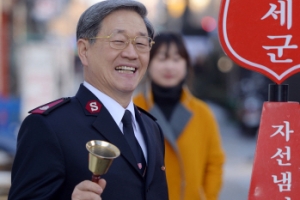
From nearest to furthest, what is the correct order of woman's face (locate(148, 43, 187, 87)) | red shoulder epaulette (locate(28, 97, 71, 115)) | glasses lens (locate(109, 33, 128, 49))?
red shoulder epaulette (locate(28, 97, 71, 115)) < glasses lens (locate(109, 33, 128, 49)) < woman's face (locate(148, 43, 187, 87))

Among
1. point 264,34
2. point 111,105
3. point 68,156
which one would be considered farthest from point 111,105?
point 264,34

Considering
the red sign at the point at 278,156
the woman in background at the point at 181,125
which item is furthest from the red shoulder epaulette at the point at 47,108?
the woman in background at the point at 181,125

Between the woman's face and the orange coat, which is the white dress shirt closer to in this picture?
the orange coat

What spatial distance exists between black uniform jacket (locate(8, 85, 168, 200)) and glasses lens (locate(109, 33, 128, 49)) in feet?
0.71

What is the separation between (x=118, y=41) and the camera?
2.46m

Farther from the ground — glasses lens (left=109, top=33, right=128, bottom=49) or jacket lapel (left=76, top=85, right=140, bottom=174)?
glasses lens (left=109, top=33, right=128, bottom=49)

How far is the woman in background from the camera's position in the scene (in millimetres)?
3865

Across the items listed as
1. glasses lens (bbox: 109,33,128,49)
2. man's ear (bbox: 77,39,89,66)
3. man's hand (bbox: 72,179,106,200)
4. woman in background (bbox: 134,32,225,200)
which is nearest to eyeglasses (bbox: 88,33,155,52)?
glasses lens (bbox: 109,33,128,49)

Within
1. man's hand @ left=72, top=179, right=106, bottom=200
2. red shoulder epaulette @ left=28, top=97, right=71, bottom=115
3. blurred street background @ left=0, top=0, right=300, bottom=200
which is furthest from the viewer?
blurred street background @ left=0, top=0, right=300, bottom=200

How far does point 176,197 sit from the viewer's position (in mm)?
3852

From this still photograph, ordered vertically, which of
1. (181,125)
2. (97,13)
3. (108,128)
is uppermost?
(97,13)

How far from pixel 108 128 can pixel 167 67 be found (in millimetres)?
1592

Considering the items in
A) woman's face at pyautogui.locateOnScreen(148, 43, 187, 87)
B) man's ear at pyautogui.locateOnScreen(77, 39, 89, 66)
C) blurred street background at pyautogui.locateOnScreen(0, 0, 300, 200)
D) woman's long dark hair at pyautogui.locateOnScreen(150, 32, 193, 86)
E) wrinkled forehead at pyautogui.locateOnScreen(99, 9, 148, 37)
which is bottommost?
blurred street background at pyautogui.locateOnScreen(0, 0, 300, 200)

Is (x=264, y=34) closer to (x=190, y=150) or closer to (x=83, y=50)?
(x=83, y=50)
